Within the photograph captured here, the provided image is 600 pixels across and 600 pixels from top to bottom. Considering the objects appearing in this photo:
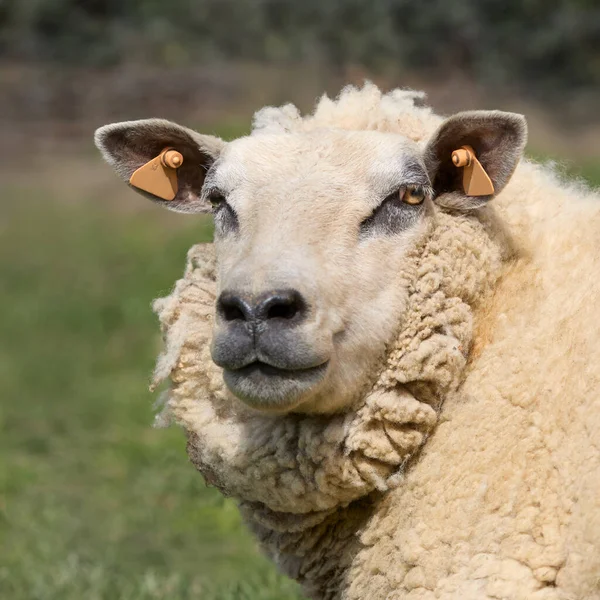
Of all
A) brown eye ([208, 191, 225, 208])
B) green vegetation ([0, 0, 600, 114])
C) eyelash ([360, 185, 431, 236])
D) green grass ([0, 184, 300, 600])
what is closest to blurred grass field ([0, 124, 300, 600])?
green grass ([0, 184, 300, 600])

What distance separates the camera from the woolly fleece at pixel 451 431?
2.73m

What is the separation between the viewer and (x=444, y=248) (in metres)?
3.18

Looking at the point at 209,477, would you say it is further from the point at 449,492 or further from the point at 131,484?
the point at 131,484

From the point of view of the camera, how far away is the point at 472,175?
10.6 feet

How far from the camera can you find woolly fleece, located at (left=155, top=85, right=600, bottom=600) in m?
2.73

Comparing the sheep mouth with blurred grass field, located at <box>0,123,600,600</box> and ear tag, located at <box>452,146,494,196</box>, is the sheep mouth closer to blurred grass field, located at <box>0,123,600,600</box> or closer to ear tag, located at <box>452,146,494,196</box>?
ear tag, located at <box>452,146,494,196</box>

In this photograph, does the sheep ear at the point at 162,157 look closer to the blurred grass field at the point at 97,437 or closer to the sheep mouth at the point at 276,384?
the blurred grass field at the point at 97,437

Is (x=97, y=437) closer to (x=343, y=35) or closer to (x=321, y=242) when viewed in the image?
(x=321, y=242)

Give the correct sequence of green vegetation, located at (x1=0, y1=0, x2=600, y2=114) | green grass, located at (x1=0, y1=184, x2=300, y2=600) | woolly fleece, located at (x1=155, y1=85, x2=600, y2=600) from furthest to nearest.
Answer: green vegetation, located at (x1=0, y1=0, x2=600, y2=114) < green grass, located at (x1=0, y1=184, x2=300, y2=600) < woolly fleece, located at (x1=155, y1=85, x2=600, y2=600)

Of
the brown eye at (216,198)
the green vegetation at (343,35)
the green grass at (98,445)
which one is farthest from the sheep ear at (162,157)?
the green vegetation at (343,35)

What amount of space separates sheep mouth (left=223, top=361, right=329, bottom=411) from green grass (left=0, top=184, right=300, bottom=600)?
1.96m

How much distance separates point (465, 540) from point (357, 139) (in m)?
1.34

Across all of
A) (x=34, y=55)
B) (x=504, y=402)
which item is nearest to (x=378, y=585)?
(x=504, y=402)

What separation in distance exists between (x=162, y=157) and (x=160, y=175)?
69 millimetres
